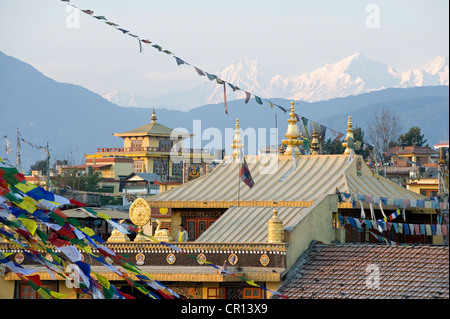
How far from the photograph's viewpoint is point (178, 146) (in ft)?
368

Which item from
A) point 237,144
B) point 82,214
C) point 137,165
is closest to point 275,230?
point 237,144

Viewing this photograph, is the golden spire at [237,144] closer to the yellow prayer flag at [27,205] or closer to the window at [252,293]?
the window at [252,293]

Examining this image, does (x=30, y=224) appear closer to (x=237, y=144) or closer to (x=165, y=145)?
(x=237, y=144)

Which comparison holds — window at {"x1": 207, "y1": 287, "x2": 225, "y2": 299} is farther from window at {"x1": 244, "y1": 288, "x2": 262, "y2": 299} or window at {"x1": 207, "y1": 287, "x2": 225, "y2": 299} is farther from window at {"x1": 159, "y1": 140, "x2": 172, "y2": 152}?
window at {"x1": 159, "y1": 140, "x2": 172, "y2": 152}

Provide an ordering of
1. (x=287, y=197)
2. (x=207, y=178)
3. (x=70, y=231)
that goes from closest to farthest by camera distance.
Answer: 1. (x=70, y=231)
2. (x=287, y=197)
3. (x=207, y=178)

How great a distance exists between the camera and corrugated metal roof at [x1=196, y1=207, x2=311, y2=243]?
3016 cm

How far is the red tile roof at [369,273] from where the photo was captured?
82.3 ft

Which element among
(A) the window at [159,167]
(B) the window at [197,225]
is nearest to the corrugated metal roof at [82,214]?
(B) the window at [197,225]

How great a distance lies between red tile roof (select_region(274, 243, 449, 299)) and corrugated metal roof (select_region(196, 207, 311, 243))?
2081 mm

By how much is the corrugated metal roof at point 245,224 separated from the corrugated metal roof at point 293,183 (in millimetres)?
1648
